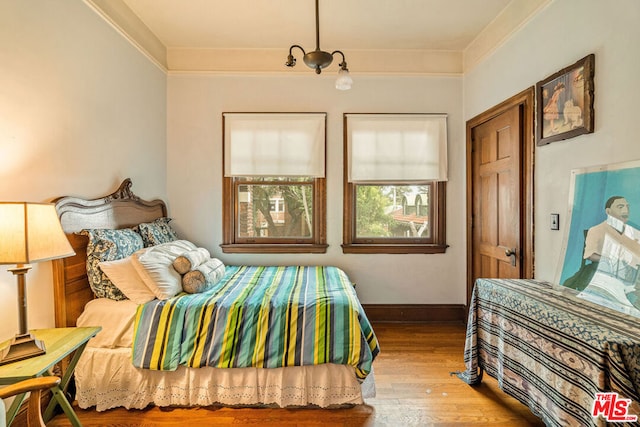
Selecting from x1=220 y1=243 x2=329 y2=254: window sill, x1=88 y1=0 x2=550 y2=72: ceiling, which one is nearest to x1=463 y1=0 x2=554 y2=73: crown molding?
x1=88 y1=0 x2=550 y2=72: ceiling

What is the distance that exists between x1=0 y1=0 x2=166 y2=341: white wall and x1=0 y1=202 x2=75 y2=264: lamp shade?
453 mm

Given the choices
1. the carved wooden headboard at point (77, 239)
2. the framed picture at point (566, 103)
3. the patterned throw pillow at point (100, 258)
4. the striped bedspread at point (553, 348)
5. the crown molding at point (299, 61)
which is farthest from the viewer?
the crown molding at point (299, 61)

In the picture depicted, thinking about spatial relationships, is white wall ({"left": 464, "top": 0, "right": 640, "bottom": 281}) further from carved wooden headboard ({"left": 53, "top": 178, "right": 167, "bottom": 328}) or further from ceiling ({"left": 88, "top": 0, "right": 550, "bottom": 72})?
carved wooden headboard ({"left": 53, "top": 178, "right": 167, "bottom": 328})

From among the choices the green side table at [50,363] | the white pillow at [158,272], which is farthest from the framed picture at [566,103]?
the green side table at [50,363]

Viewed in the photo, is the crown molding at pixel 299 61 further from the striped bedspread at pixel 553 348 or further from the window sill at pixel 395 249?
the striped bedspread at pixel 553 348

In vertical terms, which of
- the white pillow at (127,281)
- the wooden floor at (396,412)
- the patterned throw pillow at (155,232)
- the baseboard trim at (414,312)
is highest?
the patterned throw pillow at (155,232)

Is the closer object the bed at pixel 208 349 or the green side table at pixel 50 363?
the green side table at pixel 50 363

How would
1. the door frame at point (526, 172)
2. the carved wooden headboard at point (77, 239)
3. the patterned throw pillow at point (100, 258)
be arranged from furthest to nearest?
the door frame at point (526, 172), the patterned throw pillow at point (100, 258), the carved wooden headboard at point (77, 239)

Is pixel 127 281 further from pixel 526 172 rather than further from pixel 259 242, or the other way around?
pixel 526 172

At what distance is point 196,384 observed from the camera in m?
1.88

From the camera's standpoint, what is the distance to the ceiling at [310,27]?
2.44 metres

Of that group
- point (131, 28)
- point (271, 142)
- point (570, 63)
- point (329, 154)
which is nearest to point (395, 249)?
point (329, 154)

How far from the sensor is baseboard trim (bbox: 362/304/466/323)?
323cm

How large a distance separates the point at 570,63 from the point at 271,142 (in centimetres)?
248
